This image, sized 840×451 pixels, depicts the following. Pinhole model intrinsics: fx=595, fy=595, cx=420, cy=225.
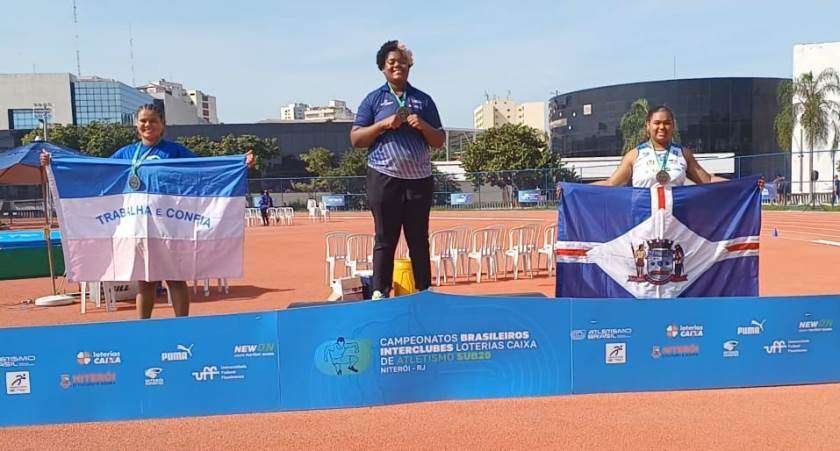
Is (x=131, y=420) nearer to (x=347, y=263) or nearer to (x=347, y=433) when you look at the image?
(x=347, y=433)

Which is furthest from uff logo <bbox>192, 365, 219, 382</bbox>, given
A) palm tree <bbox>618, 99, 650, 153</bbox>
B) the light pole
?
palm tree <bbox>618, 99, 650, 153</bbox>

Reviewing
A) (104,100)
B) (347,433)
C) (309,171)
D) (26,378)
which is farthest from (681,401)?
(104,100)

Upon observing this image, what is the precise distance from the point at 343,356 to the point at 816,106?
4273 centimetres

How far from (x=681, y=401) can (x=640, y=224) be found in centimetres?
141

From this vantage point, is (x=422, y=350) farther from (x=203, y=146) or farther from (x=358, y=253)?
(x=203, y=146)

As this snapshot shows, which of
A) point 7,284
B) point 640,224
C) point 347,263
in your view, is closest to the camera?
point 640,224

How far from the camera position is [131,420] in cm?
350

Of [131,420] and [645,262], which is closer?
[131,420]

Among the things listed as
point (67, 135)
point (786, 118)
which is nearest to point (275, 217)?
point (786, 118)

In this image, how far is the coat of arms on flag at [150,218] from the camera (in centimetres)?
447

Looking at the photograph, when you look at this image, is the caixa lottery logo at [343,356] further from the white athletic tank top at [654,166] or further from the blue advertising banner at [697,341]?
the white athletic tank top at [654,166]

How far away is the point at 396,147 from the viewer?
416 cm

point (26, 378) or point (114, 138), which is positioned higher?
point (114, 138)

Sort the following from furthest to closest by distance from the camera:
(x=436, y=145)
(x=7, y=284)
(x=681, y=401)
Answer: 1. (x=7, y=284)
2. (x=436, y=145)
3. (x=681, y=401)
